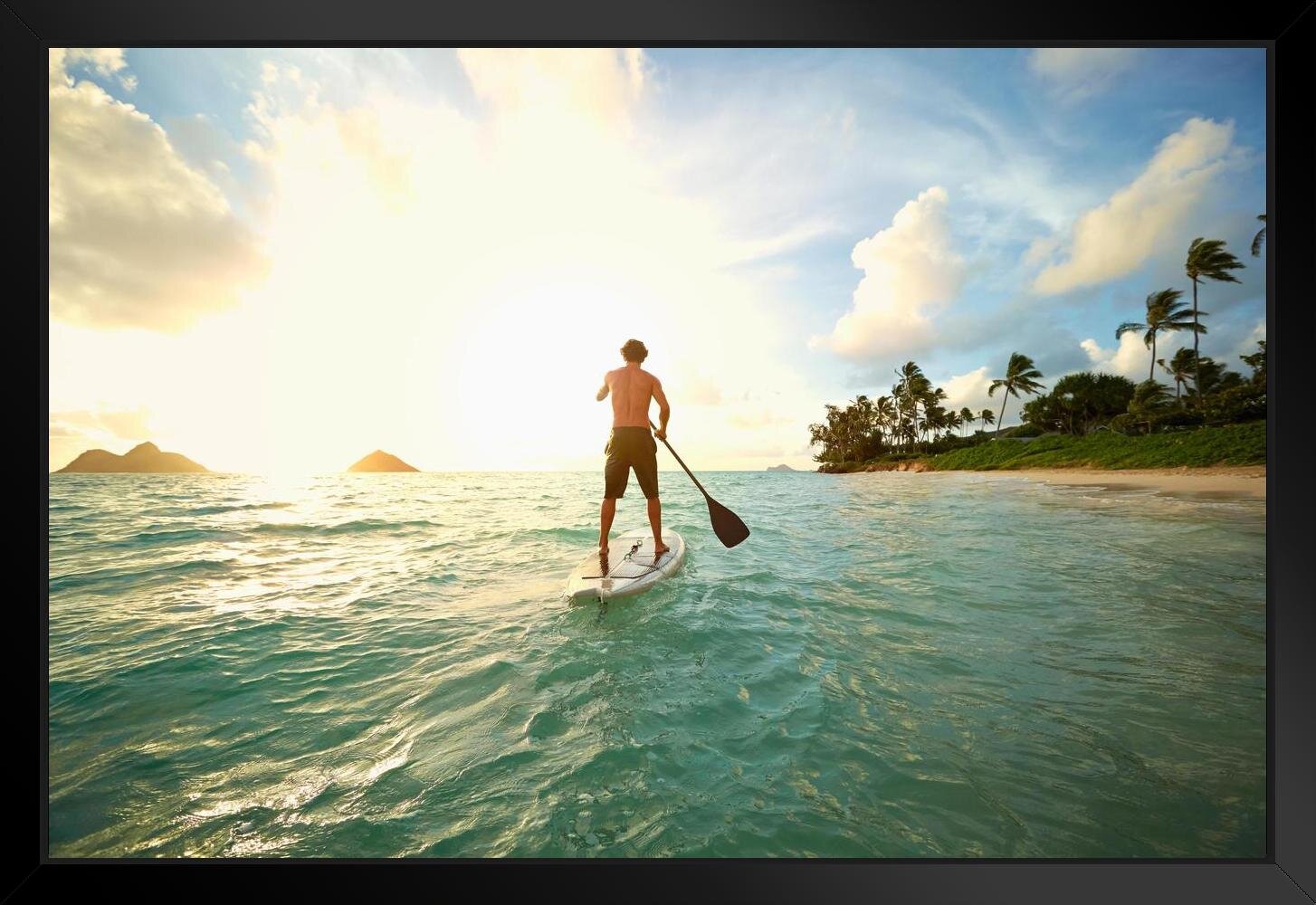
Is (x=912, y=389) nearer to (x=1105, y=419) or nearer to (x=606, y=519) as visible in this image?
(x=1105, y=419)

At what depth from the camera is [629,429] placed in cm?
442

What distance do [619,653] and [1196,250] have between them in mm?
23259

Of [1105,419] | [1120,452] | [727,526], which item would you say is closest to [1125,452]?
[1120,452]

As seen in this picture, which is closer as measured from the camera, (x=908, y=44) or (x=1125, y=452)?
(x=908, y=44)

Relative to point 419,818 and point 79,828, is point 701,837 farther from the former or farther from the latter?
point 79,828

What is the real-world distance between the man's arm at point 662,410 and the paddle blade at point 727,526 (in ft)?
3.34

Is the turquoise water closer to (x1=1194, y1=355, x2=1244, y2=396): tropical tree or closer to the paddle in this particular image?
the paddle

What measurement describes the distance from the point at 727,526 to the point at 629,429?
1.82 metres

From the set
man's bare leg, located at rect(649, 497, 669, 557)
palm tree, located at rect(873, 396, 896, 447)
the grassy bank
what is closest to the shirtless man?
man's bare leg, located at rect(649, 497, 669, 557)

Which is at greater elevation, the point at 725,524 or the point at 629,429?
the point at 629,429

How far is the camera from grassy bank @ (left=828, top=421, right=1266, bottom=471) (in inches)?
481

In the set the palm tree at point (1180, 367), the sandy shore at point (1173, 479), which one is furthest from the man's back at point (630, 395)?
the palm tree at point (1180, 367)

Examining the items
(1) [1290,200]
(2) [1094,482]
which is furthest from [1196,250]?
(1) [1290,200]

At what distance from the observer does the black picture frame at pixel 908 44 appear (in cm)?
126
